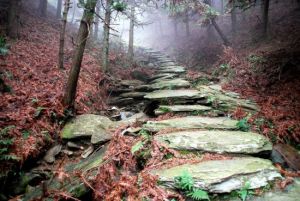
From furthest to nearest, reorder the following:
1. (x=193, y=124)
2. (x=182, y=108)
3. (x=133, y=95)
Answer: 1. (x=133, y=95)
2. (x=182, y=108)
3. (x=193, y=124)

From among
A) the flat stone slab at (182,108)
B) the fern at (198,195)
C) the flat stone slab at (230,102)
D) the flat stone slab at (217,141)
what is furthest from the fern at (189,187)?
the flat stone slab at (230,102)

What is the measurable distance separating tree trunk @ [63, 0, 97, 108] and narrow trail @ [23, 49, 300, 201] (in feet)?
2.16

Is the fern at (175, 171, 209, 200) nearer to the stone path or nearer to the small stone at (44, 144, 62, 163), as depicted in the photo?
the stone path

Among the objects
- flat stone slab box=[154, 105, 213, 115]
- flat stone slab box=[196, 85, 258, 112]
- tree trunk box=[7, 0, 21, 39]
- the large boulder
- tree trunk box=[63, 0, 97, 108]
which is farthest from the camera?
tree trunk box=[7, 0, 21, 39]

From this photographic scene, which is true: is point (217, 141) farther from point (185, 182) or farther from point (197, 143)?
point (185, 182)

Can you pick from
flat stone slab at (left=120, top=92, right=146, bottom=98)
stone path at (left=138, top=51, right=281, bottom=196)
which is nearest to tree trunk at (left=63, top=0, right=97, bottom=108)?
stone path at (left=138, top=51, right=281, bottom=196)

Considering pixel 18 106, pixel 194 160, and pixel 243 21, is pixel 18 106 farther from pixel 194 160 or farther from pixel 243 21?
pixel 243 21

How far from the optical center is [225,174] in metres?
4.00

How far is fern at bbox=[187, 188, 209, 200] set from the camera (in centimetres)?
362

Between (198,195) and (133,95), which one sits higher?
(133,95)

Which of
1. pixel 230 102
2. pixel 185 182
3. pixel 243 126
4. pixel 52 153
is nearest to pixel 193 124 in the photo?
pixel 243 126

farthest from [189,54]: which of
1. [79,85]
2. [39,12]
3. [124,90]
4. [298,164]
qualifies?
[298,164]

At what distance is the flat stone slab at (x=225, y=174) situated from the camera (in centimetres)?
384

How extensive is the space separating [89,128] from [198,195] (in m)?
4.05
